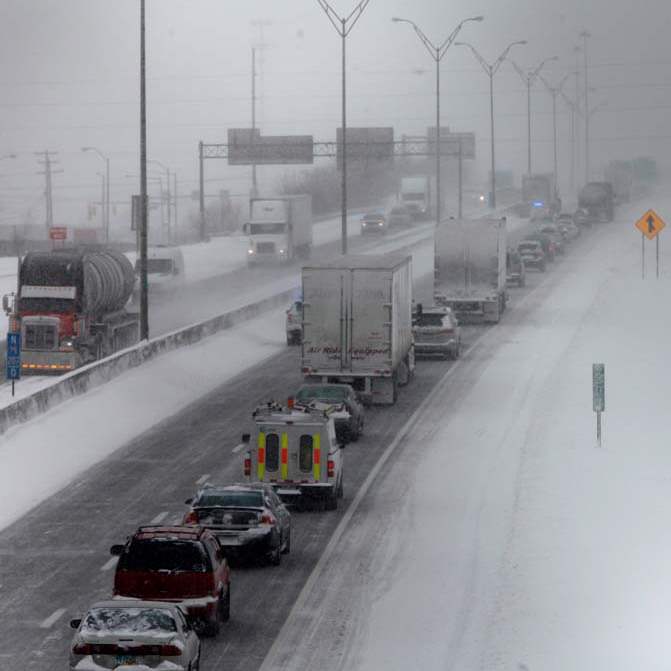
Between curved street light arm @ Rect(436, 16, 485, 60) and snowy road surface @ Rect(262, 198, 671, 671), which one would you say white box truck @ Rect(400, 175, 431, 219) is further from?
snowy road surface @ Rect(262, 198, 671, 671)

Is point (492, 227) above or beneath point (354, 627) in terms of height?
above

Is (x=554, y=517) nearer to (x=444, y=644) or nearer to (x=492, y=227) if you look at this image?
(x=444, y=644)

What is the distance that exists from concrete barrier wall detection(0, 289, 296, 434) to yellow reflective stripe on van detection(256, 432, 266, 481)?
786cm

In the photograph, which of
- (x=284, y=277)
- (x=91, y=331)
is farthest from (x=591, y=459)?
(x=284, y=277)

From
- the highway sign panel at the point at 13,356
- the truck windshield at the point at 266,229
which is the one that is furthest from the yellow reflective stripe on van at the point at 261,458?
the truck windshield at the point at 266,229

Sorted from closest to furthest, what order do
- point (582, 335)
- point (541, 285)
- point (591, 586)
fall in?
1. point (591, 586)
2. point (582, 335)
3. point (541, 285)

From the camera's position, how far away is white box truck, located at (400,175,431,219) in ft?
438

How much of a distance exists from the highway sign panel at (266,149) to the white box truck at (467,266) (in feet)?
213

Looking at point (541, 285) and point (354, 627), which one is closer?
point (354, 627)

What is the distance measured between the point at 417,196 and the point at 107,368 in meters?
97.1

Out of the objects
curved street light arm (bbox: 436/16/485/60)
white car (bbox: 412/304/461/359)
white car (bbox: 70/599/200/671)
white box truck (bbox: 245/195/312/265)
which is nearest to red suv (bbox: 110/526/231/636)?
white car (bbox: 70/599/200/671)

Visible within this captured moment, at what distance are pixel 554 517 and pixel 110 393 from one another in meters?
16.4

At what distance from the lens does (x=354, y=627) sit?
20.3 metres

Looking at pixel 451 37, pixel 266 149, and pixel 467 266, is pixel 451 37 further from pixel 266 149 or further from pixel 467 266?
pixel 266 149
